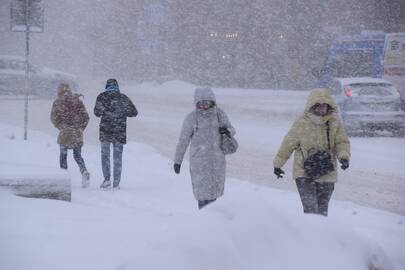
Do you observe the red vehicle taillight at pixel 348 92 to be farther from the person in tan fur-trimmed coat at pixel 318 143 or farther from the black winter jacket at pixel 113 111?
the person in tan fur-trimmed coat at pixel 318 143

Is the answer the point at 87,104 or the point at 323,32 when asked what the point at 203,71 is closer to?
the point at 323,32

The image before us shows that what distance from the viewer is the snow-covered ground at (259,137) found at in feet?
30.4

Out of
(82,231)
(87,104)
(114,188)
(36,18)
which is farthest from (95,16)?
(82,231)

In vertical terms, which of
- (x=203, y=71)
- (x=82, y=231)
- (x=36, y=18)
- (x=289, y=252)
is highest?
(x=36, y=18)

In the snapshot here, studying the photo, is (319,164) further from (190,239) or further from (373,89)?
(373,89)

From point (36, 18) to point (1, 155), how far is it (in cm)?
318

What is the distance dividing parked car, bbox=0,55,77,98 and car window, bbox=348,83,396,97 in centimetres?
1292

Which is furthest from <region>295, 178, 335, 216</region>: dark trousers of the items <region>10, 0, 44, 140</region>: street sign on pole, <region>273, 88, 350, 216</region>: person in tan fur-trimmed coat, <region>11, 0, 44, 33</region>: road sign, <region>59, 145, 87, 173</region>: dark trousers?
<region>11, 0, 44, 33</region>: road sign

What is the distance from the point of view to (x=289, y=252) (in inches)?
109

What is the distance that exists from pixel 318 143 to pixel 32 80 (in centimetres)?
2005

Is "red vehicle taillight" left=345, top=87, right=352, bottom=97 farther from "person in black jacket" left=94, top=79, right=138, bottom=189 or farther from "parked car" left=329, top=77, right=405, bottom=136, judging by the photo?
"person in black jacket" left=94, top=79, right=138, bottom=189

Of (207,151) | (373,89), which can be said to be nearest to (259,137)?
(373,89)

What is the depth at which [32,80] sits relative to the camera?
23531 millimetres

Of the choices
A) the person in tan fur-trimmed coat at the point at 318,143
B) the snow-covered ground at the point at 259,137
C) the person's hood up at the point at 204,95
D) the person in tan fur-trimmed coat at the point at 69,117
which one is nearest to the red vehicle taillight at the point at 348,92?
the snow-covered ground at the point at 259,137
